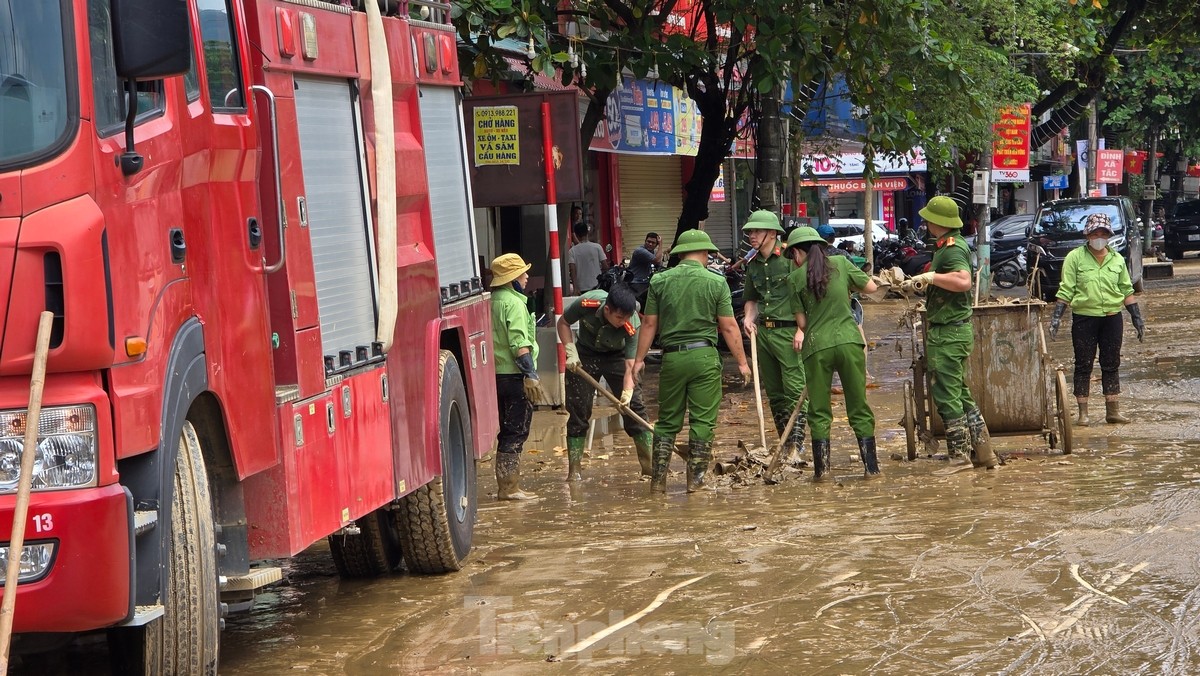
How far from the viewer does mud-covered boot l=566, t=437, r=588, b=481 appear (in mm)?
11977

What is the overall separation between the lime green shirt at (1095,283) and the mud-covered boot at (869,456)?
3.17 metres

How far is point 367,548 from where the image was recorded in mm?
8391

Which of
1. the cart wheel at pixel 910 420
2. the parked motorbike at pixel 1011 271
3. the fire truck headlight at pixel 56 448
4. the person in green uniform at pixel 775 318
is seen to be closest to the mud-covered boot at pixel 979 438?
the cart wheel at pixel 910 420

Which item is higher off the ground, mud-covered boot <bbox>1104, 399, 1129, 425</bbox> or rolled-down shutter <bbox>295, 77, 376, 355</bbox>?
rolled-down shutter <bbox>295, 77, 376, 355</bbox>

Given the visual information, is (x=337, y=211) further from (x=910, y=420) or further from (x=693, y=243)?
(x=910, y=420)

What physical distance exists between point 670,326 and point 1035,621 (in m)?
4.66

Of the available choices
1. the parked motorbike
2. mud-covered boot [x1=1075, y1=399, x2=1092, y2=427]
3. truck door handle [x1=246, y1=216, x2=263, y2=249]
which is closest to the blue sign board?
the parked motorbike

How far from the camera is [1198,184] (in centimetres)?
6162

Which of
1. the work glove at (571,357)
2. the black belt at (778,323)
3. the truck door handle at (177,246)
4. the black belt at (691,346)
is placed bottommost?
the work glove at (571,357)

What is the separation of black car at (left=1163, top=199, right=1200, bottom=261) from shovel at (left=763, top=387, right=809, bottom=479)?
35791mm

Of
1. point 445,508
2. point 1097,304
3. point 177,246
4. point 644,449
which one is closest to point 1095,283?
point 1097,304

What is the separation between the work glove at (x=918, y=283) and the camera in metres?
11.1

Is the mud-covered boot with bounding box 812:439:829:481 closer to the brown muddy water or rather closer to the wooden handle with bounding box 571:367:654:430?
the brown muddy water

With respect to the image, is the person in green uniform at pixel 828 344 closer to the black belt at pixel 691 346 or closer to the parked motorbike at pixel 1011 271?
the black belt at pixel 691 346
